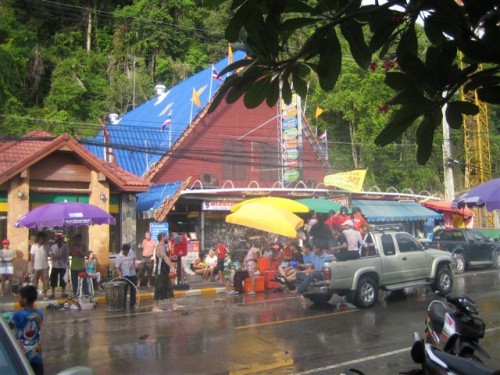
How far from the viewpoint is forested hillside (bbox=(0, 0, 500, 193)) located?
1329 inches

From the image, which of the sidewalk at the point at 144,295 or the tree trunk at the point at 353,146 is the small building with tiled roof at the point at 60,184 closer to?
the sidewalk at the point at 144,295

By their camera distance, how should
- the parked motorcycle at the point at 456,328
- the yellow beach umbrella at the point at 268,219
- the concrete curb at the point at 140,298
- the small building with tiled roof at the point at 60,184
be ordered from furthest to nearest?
the small building with tiled roof at the point at 60,184, the yellow beach umbrella at the point at 268,219, the concrete curb at the point at 140,298, the parked motorcycle at the point at 456,328

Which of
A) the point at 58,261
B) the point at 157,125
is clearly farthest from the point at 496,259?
the point at 58,261

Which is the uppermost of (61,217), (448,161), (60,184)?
(448,161)

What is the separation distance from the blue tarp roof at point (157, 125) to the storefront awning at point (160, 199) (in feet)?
4.94

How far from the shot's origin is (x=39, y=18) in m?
39.5

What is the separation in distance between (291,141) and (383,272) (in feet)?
41.9

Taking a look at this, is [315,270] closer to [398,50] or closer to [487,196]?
[487,196]

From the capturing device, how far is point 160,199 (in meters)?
22.2

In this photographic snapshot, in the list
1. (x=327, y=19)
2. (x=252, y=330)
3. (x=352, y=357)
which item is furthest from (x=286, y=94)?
(x=252, y=330)

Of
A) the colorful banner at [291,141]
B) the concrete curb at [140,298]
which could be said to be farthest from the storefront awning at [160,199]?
the colorful banner at [291,141]

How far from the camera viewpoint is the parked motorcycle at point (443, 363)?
13.4ft

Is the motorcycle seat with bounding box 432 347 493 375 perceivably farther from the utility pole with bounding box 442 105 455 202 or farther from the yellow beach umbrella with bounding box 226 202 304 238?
the utility pole with bounding box 442 105 455 202

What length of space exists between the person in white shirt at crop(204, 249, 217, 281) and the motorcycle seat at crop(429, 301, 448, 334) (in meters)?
15.0
